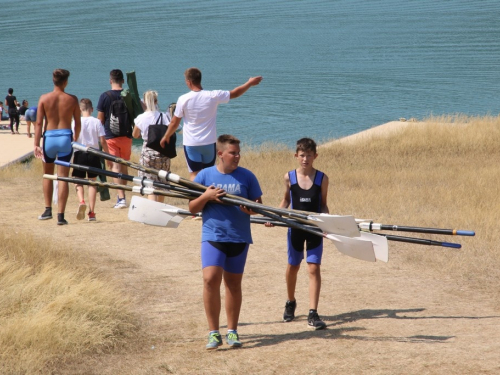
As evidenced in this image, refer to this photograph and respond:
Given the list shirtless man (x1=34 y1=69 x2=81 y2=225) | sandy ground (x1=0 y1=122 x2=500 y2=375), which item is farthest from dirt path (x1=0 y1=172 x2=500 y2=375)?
shirtless man (x1=34 y1=69 x2=81 y2=225)

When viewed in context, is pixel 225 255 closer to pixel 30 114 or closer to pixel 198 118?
pixel 198 118

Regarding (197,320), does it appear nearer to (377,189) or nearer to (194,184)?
(194,184)

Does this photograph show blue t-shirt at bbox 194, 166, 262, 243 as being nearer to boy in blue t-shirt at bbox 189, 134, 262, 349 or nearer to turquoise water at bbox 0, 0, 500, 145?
boy in blue t-shirt at bbox 189, 134, 262, 349

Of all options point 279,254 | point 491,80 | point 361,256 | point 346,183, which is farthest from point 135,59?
point 361,256

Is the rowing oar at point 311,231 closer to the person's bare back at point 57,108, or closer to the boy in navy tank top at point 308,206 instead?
the boy in navy tank top at point 308,206

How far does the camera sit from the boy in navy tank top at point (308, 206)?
6.24 metres

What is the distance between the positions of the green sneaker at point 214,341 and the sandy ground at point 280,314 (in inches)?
2.5

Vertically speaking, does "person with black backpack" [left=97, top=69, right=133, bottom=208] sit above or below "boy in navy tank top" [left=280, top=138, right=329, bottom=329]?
above

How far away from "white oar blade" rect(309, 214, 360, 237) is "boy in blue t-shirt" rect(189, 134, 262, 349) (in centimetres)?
48

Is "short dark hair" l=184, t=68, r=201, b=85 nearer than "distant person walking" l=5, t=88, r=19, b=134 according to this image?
Yes

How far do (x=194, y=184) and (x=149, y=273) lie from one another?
7.98 feet


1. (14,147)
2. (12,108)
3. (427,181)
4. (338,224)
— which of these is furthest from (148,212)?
(12,108)

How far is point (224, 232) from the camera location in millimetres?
5598

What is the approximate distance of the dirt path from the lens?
17.7 ft
